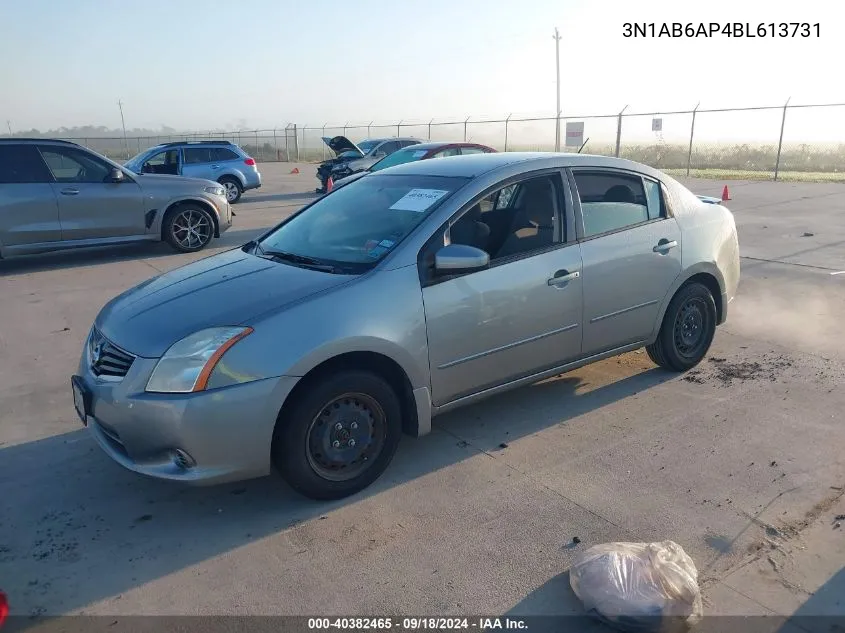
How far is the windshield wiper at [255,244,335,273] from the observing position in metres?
4.00

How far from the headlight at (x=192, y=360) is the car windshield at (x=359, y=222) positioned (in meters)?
0.83

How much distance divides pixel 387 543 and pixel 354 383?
798 mm

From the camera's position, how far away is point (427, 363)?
3854 mm

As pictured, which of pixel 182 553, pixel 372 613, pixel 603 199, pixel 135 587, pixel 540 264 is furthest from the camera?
pixel 603 199

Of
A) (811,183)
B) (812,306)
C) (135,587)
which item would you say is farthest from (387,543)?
(811,183)

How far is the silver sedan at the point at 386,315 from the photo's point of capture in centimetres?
335

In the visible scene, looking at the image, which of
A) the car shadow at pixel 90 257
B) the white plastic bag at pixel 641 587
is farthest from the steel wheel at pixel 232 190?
the white plastic bag at pixel 641 587

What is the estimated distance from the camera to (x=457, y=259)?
382cm

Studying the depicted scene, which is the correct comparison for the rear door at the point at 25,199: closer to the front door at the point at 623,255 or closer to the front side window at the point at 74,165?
the front side window at the point at 74,165

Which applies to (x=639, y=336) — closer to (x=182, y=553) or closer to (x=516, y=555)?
(x=516, y=555)

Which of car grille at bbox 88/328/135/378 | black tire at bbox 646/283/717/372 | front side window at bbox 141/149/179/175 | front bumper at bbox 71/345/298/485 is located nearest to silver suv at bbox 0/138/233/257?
car grille at bbox 88/328/135/378

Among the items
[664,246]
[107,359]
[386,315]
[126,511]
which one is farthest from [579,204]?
[126,511]

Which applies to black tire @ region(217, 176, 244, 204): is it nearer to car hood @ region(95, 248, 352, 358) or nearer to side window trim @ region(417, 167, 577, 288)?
car hood @ region(95, 248, 352, 358)

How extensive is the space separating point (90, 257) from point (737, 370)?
919cm
